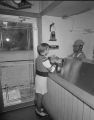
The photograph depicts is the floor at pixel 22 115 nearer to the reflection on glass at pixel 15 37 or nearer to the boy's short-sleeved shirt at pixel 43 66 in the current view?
the boy's short-sleeved shirt at pixel 43 66

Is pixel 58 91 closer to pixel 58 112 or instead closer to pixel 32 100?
pixel 58 112

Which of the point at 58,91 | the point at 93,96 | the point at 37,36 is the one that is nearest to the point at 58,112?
the point at 58,91

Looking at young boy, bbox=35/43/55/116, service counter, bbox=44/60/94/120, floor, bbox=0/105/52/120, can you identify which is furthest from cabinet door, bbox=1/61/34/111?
service counter, bbox=44/60/94/120

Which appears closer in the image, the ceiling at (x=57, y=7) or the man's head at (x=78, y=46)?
the ceiling at (x=57, y=7)

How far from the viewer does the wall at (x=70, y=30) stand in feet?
7.06

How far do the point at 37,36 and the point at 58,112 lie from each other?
4.70 feet

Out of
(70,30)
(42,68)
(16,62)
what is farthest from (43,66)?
(70,30)

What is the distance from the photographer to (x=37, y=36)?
2.27m

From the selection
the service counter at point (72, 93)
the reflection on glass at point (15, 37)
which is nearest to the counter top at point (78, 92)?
the service counter at point (72, 93)

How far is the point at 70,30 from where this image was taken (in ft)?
7.57

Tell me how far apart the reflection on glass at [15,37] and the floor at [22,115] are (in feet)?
3.86

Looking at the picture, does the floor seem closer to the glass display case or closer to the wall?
the glass display case

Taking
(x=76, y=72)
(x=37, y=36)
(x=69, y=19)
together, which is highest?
(x=69, y=19)

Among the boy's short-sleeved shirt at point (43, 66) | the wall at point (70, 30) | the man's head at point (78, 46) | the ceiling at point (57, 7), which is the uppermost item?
the ceiling at point (57, 7)
